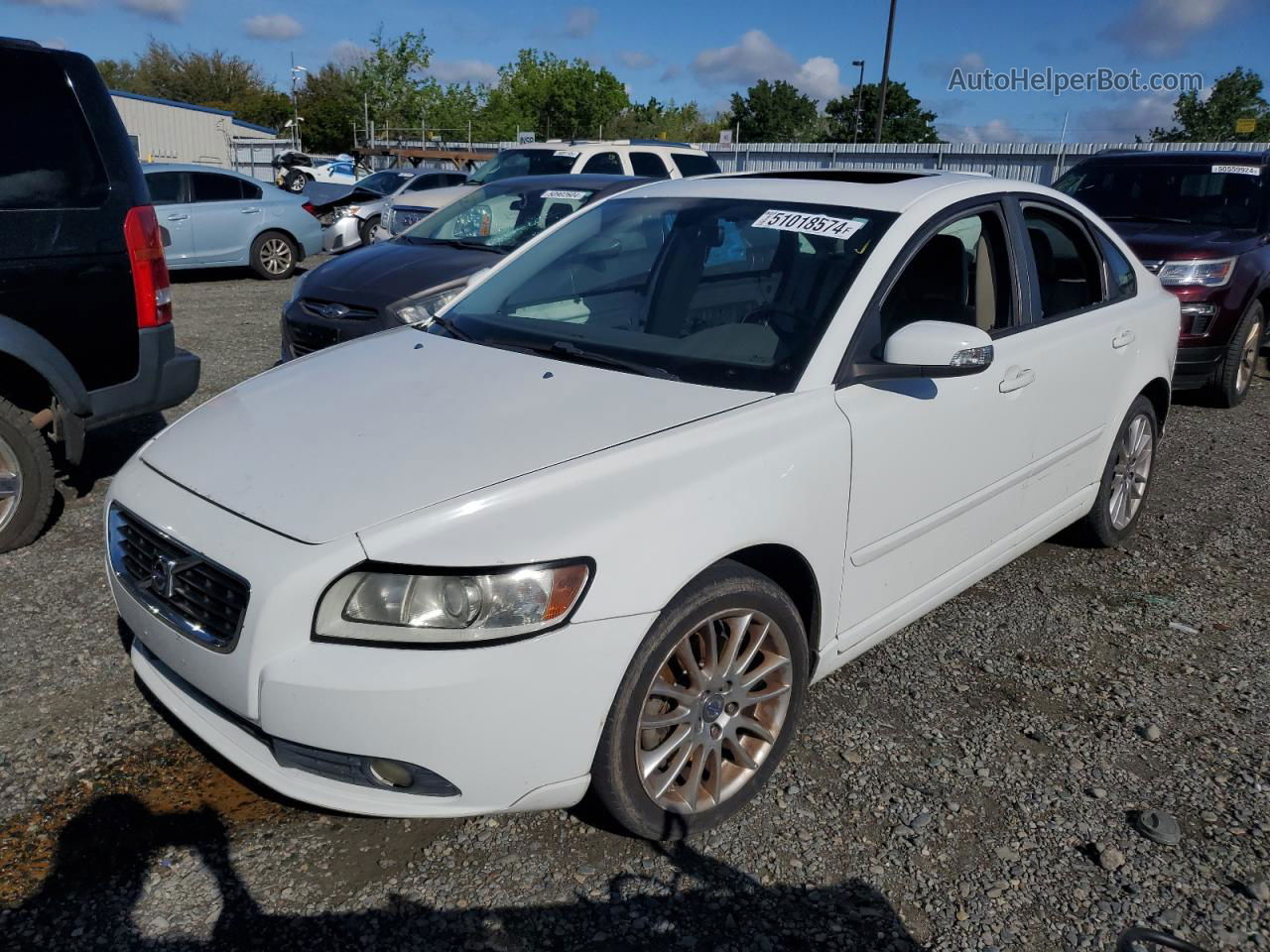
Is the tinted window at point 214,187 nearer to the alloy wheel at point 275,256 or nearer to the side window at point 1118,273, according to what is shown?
the alloy wheel at point 275,256

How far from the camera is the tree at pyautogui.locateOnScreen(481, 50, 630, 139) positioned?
62.6 meters

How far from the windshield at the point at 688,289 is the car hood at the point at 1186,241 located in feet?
16.4

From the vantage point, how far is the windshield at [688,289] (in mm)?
3025

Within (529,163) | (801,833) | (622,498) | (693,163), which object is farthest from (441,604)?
(693,163)

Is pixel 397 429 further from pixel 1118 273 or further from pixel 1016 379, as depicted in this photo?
pixel 1118 273

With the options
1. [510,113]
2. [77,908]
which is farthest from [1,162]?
[510,113]

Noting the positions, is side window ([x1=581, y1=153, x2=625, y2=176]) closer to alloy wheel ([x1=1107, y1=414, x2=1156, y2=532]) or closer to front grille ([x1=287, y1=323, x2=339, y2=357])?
front grille ([x1=287, y1=323, x2=339, y2=357])

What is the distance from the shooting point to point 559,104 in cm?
6334

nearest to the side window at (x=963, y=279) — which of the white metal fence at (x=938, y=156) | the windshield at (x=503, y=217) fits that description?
the windshield at (x=503, y=217)

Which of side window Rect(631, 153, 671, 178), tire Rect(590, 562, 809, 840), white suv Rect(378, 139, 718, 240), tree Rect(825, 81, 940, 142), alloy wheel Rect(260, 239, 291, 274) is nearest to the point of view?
tire Rect(590, 562, 809, 840)

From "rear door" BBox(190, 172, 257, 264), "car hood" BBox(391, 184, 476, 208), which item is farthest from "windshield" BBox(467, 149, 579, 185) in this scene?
"rear door" BBox(190, 172, 257, 264)

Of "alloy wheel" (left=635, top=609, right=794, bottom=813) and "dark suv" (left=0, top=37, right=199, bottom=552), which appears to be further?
"dark suv" (left=0, top=37, right=199, bottom=552)

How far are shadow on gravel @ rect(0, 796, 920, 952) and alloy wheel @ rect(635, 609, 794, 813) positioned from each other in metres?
0.21

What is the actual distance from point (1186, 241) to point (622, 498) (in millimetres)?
6626
